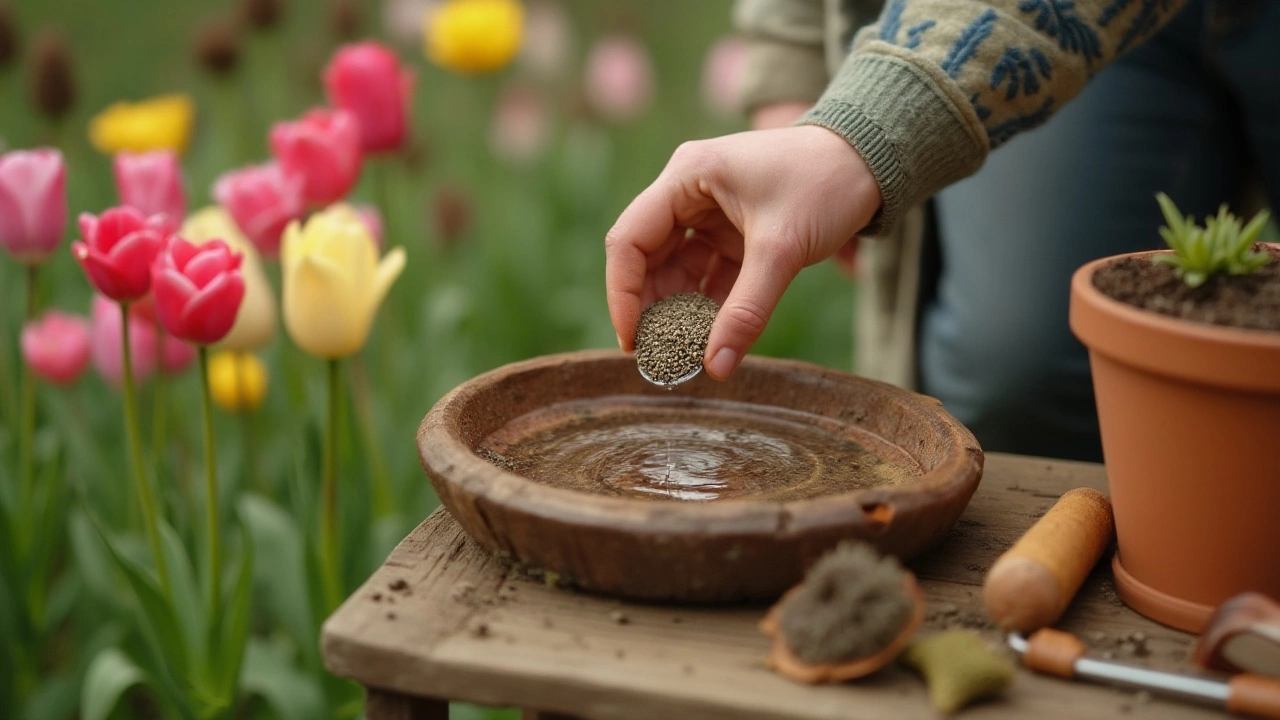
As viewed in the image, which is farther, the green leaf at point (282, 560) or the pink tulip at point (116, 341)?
the pink tulip at point (116, 341)

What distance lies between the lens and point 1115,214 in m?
1.73

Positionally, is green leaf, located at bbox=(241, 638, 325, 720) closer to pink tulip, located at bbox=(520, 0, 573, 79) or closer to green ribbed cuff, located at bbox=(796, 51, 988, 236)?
green ribbed cuff, located at bbox=(796, 51, 988, 236)

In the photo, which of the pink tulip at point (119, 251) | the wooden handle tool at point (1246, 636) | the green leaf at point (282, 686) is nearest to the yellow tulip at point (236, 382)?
the green leaf at point (282, 686)

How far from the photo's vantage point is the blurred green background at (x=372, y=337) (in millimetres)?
1583

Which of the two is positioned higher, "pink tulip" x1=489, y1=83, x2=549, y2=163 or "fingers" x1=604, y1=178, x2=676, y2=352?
"fingers" x1=604, y1=178, x2=676, y2=352

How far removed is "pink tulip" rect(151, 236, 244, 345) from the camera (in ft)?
3.89

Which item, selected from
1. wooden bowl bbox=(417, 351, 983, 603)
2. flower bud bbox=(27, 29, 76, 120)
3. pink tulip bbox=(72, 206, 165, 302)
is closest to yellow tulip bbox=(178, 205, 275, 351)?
pink tulip bbox=(72, 206, 165, 302)

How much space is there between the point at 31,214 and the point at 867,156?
106 centimetres

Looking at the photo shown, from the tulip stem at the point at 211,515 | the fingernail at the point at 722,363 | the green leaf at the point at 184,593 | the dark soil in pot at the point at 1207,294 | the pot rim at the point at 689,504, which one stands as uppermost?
the dark soil in pot at the point at 1207,294

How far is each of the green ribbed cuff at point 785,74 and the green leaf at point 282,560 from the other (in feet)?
3.30

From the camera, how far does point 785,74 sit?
189 centimetres

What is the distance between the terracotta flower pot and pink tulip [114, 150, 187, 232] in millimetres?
1194

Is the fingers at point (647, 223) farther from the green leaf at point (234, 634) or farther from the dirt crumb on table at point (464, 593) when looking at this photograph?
the green leaf at point (234, 634)

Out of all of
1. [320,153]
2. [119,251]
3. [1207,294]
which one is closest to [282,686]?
[119,251]
